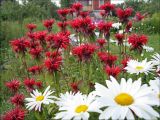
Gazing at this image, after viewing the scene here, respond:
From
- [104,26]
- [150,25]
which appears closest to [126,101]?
[104,26]

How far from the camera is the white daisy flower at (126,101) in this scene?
1.85 m

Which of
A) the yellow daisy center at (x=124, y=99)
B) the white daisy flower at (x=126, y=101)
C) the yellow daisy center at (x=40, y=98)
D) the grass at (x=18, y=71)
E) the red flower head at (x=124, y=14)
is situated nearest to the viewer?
the white daisy flower at (x=126, y=101)

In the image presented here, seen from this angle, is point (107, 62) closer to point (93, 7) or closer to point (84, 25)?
point (84, 25)

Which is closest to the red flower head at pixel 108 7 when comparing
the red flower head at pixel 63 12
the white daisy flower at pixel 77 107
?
the red flower head at pixel 63 12

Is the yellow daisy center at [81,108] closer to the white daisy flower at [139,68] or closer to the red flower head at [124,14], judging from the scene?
the white daisy flower at [139,68]

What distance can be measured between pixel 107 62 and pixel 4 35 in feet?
29.5

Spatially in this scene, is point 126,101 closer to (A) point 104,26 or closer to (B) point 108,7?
(A) point 104,26

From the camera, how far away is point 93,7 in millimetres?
47688

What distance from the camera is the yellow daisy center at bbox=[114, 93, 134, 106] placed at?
1960 mm

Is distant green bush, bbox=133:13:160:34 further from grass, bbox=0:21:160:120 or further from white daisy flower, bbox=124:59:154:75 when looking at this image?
white daisy flower, bbox=124:59:154:75

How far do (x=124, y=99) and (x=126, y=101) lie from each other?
0.03 m

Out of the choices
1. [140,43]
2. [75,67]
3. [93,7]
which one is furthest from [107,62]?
[93,7]

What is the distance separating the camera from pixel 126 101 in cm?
197

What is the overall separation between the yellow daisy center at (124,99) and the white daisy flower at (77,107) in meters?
0.17
